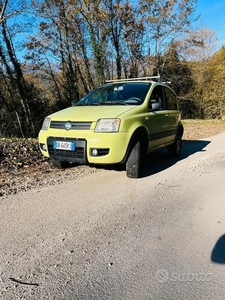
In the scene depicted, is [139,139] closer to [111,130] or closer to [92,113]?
[111,130]

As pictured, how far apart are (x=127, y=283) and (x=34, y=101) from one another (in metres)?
16.6

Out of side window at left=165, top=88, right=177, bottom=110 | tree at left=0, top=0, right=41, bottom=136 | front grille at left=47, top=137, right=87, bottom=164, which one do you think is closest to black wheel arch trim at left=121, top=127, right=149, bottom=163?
front grille at left=47, top=137, right=87, bottom=164

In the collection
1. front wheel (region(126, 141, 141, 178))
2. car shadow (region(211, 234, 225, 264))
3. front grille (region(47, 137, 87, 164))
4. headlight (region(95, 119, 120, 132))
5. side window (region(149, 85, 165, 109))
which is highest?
side window (region(149, 85, 165, 109))

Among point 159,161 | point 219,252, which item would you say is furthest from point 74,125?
point 219,252

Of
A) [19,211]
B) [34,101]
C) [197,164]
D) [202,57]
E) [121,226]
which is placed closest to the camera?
[121,226]

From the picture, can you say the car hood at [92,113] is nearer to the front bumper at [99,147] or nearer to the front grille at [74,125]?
the front grille at [74,125]

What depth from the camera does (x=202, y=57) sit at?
24.5 metres

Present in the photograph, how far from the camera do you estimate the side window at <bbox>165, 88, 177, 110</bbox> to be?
19.0ft

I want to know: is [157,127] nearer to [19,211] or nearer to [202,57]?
[19,211]

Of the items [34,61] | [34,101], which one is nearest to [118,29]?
[34,61]

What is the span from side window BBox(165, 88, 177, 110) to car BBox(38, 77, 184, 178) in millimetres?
622

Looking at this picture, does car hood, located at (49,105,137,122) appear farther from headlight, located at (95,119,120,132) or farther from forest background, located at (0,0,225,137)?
forest background, located at (0,0,225,137)

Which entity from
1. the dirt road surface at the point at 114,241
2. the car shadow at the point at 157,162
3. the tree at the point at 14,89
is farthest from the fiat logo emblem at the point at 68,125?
the tree at the point at 14,89

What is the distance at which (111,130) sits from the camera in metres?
3.87
